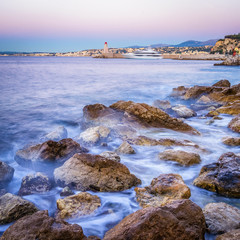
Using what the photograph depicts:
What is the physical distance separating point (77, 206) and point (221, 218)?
1.67 m

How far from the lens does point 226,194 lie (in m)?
3.32

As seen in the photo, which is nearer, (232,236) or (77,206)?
(232,236)

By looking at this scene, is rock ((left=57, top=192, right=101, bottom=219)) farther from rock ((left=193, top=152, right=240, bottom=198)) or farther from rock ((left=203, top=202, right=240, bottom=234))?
rock ((left=193, top=152, right=240, bottom=198))

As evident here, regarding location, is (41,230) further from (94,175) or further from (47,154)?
(47,154)

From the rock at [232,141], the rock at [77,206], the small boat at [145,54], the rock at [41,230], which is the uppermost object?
the small boat at [145,54]

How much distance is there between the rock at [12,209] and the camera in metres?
2.72

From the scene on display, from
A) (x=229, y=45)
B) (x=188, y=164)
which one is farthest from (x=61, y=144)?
(x=229, y=45)

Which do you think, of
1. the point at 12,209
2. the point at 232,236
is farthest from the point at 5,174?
the point at 232,236

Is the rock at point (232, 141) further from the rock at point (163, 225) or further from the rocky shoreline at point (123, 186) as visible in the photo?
the rock at point (163, 225)

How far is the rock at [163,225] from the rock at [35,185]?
178 centimetres

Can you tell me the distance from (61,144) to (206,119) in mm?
5361

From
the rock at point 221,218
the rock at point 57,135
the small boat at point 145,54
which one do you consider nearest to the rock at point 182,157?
the rock at point 221,218

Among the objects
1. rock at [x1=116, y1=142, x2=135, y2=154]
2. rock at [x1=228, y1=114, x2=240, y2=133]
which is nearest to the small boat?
rock at [x1=228, y1=114, x2=240, y2=133]

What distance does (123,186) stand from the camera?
354 centimetres
